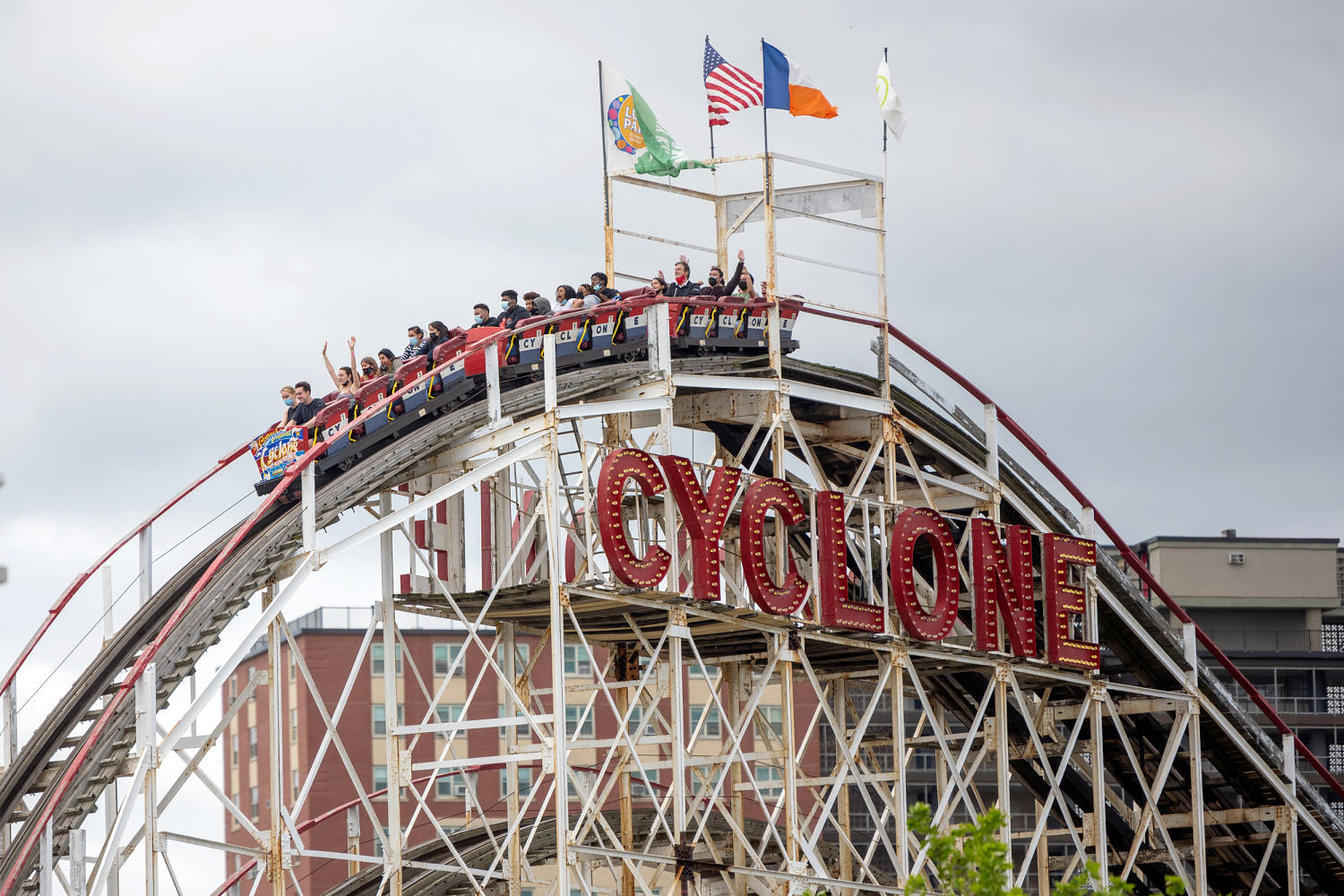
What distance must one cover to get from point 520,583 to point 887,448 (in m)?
8.78

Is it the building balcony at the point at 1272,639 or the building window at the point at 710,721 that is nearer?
the building balcony at the point at 1272,639

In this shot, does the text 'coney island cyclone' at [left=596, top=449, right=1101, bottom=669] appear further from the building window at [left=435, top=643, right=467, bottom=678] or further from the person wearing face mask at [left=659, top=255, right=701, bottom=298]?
the building window at [left=435, top=643, right=467, bottom=678]

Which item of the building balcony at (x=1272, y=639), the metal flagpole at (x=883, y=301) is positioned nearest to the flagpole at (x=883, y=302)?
the metal flagpole at (x=883, y=301)

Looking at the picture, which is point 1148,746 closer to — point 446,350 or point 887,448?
point 887,448

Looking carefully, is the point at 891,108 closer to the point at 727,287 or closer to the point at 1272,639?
the point at 727,287

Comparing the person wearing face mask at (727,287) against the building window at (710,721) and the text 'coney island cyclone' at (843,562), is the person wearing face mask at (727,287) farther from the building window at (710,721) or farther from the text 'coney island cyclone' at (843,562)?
the building window at (710,721)

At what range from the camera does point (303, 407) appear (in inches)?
1421

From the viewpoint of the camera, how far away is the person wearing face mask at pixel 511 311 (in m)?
37.5

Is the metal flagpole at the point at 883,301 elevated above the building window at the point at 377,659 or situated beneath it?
elevated above

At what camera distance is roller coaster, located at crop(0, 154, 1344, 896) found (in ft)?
108

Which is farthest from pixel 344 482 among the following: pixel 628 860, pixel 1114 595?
pixel 1114 595

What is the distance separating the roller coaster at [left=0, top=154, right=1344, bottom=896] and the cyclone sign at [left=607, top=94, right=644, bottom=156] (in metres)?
2.49

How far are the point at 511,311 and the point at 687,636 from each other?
6584mm

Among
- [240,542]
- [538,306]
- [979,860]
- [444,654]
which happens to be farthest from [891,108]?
[444,654]
